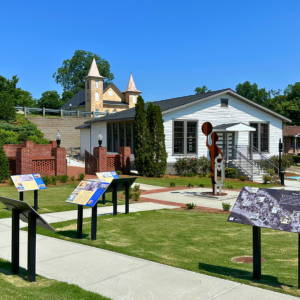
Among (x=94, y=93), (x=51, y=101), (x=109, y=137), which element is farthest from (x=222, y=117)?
(x=51, y=101)

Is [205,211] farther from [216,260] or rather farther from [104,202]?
[216,260]

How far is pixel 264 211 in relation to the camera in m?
4.99

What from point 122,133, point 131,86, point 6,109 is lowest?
point 122,133

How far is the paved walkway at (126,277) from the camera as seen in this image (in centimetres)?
455

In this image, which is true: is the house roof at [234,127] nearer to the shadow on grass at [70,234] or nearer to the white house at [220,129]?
the white house at [220,129]

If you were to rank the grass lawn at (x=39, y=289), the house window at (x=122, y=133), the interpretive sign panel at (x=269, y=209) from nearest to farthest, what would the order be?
the grass lawn at (x=39, y=289) → the interpretive sign panel at (x=269, y=209) → the house window at (x=122, y=133)

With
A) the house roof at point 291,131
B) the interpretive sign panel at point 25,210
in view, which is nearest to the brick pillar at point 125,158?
the interpretive sign panel at point 25,210

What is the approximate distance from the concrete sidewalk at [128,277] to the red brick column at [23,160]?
13.1 m

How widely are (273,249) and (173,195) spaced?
8.40 metres

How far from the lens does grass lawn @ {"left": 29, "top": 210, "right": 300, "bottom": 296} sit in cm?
545

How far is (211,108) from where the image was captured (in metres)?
25.9

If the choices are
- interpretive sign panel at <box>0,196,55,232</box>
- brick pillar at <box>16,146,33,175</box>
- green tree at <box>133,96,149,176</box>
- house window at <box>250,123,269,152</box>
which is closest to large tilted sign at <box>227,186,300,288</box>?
interpretive sign panel at <box>0,196,55,232</box>

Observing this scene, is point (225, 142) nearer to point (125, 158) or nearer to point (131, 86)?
point (125, 158)

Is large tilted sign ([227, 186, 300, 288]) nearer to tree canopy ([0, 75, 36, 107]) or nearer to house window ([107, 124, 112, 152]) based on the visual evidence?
house window ([107, 124, 112, 152])
